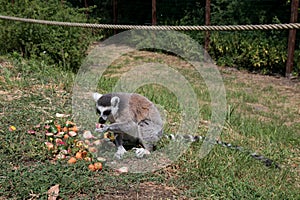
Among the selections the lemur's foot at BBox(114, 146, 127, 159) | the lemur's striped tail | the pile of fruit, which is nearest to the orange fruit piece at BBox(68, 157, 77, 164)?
the pile of fruit

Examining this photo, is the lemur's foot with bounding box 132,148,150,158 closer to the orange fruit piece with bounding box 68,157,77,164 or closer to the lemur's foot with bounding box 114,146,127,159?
the lemur's foot with bounding box 114,146,127,159

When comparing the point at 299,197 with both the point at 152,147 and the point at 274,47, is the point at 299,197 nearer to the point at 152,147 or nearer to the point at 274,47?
the point at 152,147

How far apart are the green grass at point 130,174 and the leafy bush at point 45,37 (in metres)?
1.51

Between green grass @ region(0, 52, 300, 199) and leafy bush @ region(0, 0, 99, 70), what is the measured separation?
4.96 feet

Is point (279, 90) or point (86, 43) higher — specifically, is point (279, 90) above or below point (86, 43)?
below

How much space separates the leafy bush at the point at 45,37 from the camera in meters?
6.53

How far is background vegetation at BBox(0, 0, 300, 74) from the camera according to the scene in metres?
6.66

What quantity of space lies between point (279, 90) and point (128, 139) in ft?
16.3

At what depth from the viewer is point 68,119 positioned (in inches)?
148

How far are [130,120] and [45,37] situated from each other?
13.5ft

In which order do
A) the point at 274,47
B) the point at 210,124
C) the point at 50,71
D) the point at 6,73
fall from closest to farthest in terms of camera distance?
1. the point at 210,124
2. the point at 6,73
3. the point at 50,71
4. the point at 274,47

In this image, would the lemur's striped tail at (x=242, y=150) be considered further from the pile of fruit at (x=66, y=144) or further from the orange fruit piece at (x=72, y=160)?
the orange fruit piece at (x=72, y=160)

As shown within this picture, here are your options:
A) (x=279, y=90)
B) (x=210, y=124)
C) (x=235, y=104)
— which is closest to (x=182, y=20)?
(x=279, y=90)

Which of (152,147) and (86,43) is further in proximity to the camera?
(86,43)
